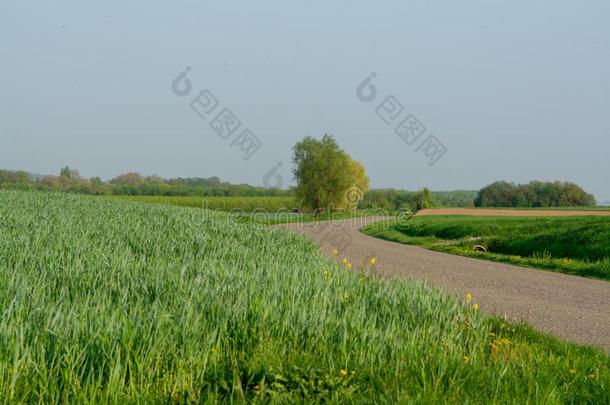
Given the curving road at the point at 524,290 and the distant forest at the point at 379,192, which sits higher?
the distant forest at the point at 379,192

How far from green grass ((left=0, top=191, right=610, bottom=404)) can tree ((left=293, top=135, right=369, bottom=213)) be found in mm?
51323

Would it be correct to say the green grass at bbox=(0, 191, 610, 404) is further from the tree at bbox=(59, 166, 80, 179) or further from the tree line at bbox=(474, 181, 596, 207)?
the tree at bbox=(59, 166, 80, 179)

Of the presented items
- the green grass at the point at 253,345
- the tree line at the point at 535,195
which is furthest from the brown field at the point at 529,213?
the green grass at the point at 253,345

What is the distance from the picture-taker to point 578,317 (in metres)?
9.52

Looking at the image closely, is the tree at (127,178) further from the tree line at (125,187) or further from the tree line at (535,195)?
the tree line at (535,195)

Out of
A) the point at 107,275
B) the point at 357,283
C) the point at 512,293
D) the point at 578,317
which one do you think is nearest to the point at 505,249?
the point at 512,293

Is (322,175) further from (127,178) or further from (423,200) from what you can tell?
(127,178)

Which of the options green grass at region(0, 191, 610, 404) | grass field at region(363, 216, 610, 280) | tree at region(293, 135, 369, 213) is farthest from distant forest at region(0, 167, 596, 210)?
green grass at region(0, 191, 610, 404)

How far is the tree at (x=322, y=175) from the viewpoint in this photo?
191 feet

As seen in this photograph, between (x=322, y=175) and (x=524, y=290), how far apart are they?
46304 millimetres

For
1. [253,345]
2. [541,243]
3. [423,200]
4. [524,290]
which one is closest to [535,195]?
[423,200]

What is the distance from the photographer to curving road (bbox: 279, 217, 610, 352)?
348 inches

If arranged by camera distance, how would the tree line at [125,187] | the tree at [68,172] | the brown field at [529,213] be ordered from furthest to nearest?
the tree at [68,172] < the tree line at [125,187] < the brown field at [529,213]

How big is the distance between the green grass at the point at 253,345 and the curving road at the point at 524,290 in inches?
78.3
